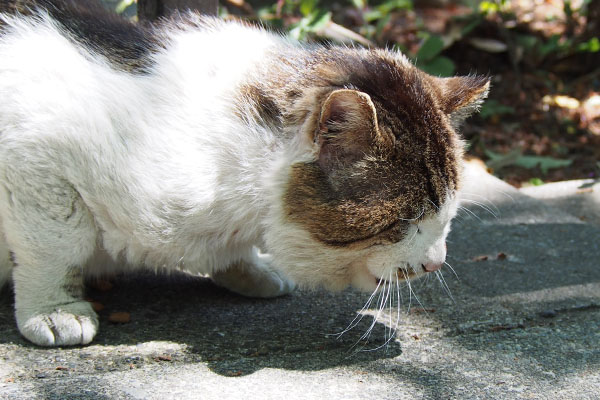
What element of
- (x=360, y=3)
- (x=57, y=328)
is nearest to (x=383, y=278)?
(x=57, y=328)

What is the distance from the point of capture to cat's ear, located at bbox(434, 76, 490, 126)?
297 cm

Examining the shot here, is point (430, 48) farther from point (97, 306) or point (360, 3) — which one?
point (97, 306)

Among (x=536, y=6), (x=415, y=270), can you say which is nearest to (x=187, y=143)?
(x=415, y=270)

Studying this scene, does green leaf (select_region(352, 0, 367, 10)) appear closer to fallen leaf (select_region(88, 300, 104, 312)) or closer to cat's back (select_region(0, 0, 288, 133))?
cat's back (select_region(0, 0, 288, 133))

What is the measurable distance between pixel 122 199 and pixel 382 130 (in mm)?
1048

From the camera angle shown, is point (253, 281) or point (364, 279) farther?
point (253, 281)

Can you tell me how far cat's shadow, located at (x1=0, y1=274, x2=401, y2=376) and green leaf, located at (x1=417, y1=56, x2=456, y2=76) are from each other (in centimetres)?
317

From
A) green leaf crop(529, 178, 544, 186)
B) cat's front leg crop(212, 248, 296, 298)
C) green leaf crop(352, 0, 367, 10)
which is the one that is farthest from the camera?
green leaf crop(352, 0, 367, 10)

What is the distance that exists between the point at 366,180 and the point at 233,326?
979mm

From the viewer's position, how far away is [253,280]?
3.49 metres

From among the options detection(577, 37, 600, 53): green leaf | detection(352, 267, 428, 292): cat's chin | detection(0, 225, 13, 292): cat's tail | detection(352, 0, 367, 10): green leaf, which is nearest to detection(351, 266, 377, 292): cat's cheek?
detection(352, 267, 428, 292): cat's chin

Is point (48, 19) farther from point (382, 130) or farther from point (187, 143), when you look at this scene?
point (382, 130)

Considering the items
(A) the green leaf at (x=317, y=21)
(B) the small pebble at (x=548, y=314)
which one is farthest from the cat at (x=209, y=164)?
(A) the green leaf at (x=317, y=21)

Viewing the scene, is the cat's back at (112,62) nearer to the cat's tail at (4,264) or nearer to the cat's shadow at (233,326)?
the cat's tail at (4,264)
